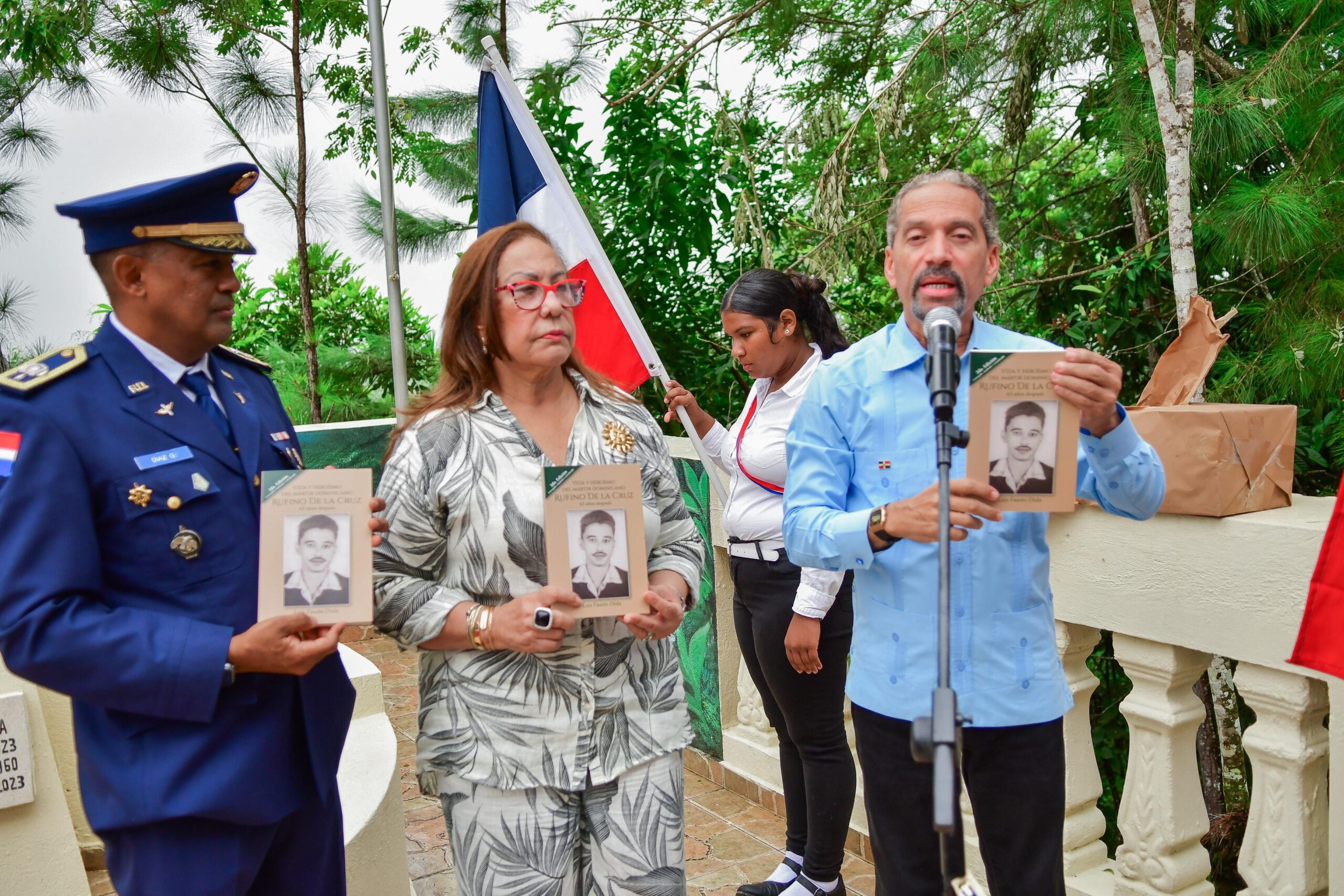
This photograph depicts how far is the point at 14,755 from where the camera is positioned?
2.69m

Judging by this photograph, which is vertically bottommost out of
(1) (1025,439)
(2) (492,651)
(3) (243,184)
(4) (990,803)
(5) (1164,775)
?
(5) (1164,775)

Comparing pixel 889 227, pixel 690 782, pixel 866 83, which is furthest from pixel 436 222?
pixel 889 227

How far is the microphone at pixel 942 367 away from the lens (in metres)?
1.47

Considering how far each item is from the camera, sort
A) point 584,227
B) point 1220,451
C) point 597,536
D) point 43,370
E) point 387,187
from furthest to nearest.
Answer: point 387,187 → point 584,227 → point 1220,451 → point 597,536 → point 43,370

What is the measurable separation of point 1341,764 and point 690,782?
2734 mm

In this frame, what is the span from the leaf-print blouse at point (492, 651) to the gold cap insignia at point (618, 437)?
7cm

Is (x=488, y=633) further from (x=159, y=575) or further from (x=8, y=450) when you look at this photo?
(x=8, y=450)

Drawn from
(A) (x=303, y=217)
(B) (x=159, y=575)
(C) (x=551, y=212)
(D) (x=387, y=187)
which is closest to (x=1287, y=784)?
(B) (x=159, y=575)

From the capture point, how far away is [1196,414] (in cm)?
220

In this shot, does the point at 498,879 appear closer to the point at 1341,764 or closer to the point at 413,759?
the point at 1341,764

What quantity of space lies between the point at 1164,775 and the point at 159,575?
218cm

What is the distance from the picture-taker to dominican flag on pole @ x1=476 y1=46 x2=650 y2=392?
372 centimetres

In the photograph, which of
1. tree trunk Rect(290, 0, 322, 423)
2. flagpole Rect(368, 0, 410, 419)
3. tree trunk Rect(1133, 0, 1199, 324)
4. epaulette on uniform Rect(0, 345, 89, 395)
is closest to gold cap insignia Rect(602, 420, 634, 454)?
epaulette on uniform Rect(0, 345, 89, 395)

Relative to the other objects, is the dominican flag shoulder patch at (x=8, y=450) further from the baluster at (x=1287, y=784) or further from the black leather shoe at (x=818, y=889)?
the black leather shoe at (x=818, y=889)
